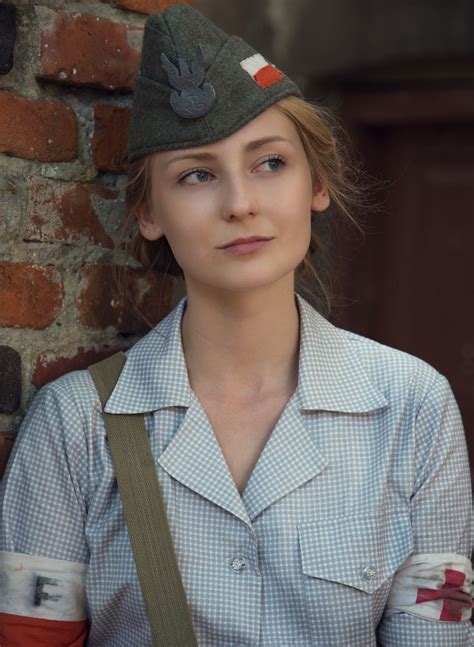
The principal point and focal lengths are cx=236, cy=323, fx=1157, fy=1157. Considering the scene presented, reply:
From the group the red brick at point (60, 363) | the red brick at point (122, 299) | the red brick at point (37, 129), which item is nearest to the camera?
the red brick at point (37, 129)

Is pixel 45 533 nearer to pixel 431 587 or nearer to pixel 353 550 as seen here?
pixel 353 550

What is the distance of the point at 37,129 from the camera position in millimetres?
2301

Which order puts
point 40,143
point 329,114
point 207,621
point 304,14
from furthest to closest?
point 304,14
point 329,114
point 40,143
point 207,621

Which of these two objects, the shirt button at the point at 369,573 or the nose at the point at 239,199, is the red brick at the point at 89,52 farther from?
the shirt button at the point at 369,573

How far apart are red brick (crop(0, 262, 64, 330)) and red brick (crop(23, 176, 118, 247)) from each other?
7 cm

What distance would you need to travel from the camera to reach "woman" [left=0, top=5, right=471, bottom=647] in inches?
85.0

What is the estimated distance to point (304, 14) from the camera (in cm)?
436

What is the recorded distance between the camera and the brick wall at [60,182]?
228 centimetres

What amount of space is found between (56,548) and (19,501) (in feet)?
0.38

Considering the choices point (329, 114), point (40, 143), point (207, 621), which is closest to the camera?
point (207, 621)

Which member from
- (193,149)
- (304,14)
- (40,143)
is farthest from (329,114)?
(304,14)

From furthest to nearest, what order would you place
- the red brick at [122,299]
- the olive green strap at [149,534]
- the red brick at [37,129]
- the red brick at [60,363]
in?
the red brick at [122,299]
the red brick at [60,363]
the red brick at [37,129]
the olive green strap at [149,534]

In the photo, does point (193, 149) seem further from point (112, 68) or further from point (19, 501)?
point (19, 501)

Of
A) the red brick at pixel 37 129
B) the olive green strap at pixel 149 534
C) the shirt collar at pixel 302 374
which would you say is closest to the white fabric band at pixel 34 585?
the olive green strap at pixel 149 534
